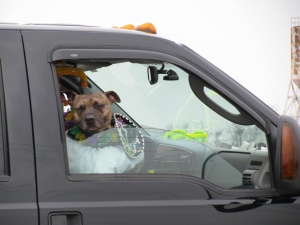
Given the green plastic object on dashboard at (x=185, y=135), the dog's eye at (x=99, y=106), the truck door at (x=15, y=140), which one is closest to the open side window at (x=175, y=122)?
Result: the green plastic object on dashboard at (x=185, y=135)

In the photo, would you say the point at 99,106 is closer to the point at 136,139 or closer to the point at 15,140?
the point at 136,139

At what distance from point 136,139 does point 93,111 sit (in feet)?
0.90

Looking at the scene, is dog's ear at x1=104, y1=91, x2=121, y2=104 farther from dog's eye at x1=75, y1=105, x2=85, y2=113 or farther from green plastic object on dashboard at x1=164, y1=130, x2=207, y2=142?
green plastic object on dashboard at x1=164, y1=130, x2=207, y2=142

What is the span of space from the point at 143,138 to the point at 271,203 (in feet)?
2.08

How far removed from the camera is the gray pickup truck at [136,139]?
3.13 metres

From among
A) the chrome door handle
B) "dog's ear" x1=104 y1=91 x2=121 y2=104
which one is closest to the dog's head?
"dog's ear" x1=104 y1=91 x2=121 y2=104

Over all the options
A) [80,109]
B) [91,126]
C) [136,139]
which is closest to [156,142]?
[136,139]

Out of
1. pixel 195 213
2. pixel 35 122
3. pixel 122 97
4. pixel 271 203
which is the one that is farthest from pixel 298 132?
pixel 35 122

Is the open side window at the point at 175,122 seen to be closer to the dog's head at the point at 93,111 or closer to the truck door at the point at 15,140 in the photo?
the dog's head at the point at 93,111

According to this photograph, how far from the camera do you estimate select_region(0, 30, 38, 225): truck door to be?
3041 mm

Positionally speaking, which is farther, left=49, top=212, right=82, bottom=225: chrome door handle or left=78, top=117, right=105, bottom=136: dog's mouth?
left=78, top=117, right=105, bottom=136: dog's mouth

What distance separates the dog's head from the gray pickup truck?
0.7 inches

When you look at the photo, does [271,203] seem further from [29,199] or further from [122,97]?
[29,199]

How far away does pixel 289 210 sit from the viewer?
3.42 meters
